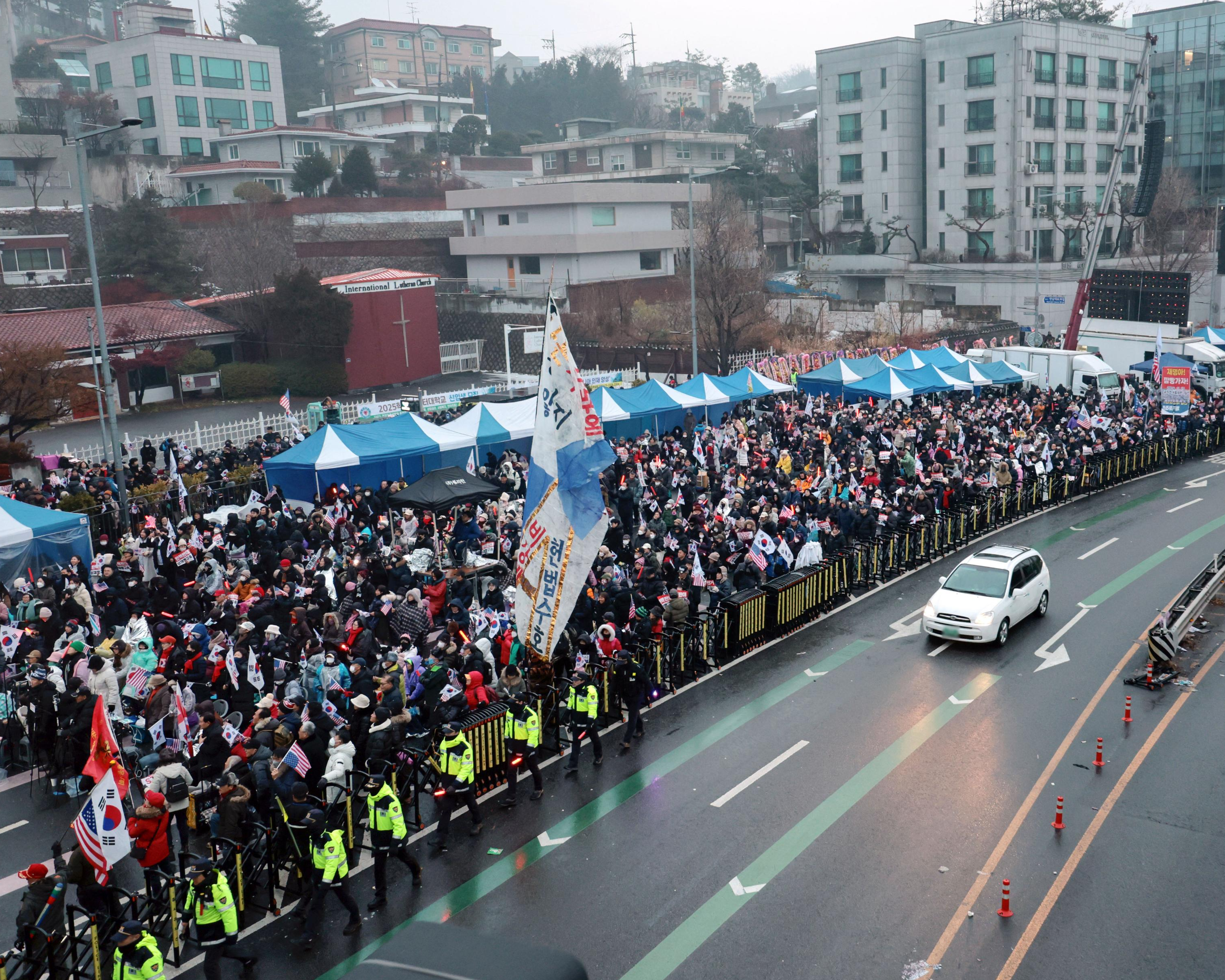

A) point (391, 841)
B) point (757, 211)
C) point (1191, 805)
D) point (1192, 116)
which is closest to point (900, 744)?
point (1191, 805)

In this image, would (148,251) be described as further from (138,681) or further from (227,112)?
(138,681)

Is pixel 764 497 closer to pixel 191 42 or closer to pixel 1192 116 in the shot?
pixel 191 42

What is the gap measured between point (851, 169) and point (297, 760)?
225 ft

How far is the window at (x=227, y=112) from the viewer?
74188mm

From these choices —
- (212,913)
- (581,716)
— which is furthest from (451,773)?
(212,913)

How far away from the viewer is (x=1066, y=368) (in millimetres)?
39156

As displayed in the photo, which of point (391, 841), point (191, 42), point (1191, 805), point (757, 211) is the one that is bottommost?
point (1191, 805)

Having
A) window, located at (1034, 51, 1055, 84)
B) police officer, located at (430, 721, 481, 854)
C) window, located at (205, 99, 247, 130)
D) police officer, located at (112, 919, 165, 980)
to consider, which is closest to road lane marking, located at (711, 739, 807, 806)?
police officer, located at (430, 721, 481, 854)

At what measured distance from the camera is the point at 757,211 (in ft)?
266

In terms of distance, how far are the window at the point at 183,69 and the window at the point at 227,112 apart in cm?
174

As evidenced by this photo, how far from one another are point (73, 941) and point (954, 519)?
777 inches

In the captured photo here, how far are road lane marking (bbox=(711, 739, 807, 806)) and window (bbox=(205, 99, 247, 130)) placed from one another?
7289 centimetres

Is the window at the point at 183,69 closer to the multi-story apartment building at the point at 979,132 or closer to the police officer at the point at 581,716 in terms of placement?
the multi-story apartment building at the point at 979,132

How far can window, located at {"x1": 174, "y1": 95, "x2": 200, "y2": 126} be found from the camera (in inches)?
2847
